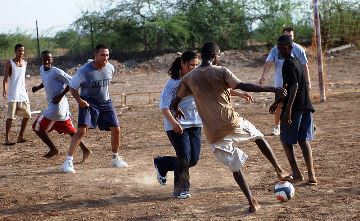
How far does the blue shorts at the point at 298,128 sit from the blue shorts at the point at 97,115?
253 centimetres

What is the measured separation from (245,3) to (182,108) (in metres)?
27.1

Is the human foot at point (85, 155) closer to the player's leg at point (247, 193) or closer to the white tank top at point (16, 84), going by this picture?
the white tank top at point (16, 84)

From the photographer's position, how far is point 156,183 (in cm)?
830

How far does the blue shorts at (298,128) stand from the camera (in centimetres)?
773

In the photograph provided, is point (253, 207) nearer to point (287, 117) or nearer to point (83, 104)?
point (287, 117)

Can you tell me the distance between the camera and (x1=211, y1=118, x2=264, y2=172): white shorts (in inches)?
264

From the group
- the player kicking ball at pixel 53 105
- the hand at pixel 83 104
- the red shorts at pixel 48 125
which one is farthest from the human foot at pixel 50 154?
the hand at pixel 83 104

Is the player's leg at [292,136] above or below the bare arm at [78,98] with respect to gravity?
below

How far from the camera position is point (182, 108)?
7.55 metres

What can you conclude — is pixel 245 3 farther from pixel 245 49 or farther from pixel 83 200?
pixel 83 200

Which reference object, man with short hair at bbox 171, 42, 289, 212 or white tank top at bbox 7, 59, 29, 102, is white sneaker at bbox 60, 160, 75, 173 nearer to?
man with short hair at bbox 171, 42, 289, 212

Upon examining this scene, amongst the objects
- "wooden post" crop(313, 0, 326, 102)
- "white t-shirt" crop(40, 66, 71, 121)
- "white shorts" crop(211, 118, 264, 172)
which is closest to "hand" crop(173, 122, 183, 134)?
"white shorts" crop(211, 118, 264, 172)

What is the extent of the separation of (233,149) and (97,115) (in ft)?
9.47

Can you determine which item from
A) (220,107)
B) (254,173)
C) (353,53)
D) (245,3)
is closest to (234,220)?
(220,107)
